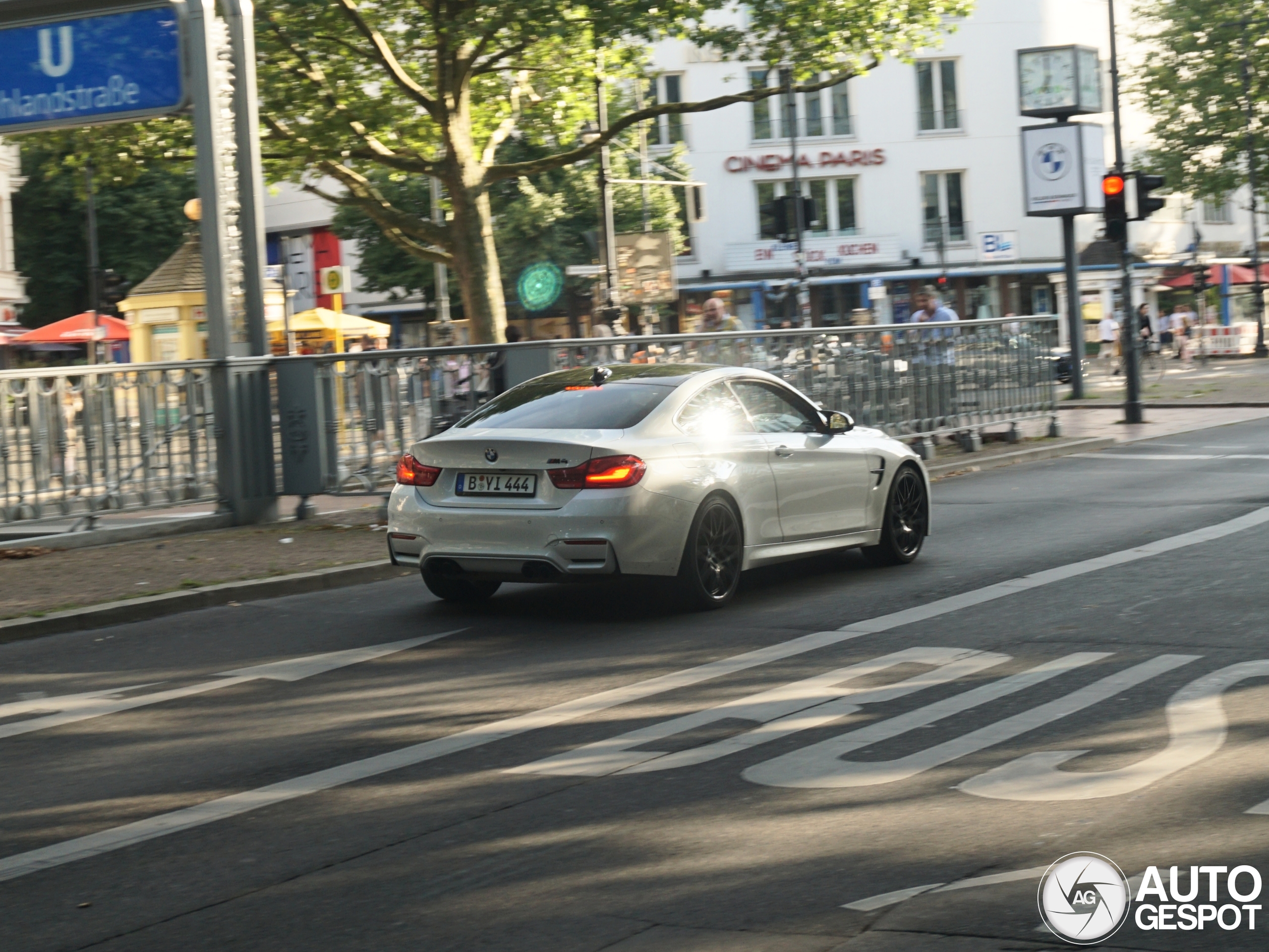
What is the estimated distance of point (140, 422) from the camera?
13656mm

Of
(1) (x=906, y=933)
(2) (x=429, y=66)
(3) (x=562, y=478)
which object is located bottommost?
(1) (x=906, y=933)

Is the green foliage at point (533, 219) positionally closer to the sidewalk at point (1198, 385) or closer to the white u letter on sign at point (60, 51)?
the sidewalk at point (1198, 385)

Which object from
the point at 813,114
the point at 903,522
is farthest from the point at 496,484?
the point at 813,114

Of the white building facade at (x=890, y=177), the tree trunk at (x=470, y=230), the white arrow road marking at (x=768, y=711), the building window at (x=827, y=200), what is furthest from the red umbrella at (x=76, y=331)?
the white arrow road marking at (x=768, y=711)

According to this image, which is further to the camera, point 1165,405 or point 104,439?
point 1165,405

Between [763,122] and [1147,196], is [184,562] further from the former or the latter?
[763,122]

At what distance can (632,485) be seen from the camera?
886cm

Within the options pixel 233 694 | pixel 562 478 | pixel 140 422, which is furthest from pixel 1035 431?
pixel 233 694

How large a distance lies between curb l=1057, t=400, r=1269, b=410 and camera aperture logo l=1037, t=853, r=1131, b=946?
2348 centimetres

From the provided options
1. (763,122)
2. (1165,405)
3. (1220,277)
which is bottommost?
(1165,405)

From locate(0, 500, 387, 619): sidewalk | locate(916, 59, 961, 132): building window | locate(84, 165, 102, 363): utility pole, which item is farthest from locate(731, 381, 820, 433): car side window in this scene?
locate(916, 59, 961, 132): building window

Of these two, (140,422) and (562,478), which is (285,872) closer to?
(562,478)

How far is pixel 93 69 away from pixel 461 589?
706 centimetres

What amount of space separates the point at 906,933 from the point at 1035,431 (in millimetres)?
19704
